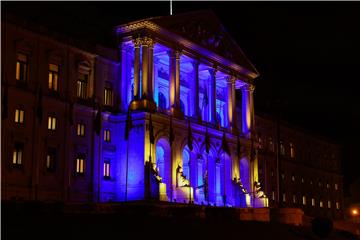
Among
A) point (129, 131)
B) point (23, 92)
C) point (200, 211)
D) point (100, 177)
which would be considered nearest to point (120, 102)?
point (129, 131)

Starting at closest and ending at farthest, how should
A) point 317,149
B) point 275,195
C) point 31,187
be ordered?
point 31,187
point 275,195
point 317,149

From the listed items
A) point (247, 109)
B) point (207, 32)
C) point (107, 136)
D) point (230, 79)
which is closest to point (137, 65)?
point (107, 136)

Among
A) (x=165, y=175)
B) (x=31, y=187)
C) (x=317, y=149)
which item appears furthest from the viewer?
(x=317, y=149)

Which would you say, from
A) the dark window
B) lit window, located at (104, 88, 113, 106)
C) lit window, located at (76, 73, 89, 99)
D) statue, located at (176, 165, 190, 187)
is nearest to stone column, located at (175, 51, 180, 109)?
statue, located at (176, 165, 190, 187)

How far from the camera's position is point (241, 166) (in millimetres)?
67938

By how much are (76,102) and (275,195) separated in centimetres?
4102

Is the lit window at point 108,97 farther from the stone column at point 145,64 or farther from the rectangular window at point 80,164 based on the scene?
the rectangular window at point 80,164

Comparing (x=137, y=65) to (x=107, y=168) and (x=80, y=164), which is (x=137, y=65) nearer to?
(x=107, y=168)

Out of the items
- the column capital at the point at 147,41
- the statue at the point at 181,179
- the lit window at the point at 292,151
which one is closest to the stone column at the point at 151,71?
the column capital at the point at 147,41

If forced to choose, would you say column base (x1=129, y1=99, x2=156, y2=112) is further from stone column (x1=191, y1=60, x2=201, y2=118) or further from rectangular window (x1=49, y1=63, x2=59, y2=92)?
stone column (x1=191, y1=60, x2=201, y2=118)

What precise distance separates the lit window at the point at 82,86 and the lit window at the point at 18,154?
8.03 meters

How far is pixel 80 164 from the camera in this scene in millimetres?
50719

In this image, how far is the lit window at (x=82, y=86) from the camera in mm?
51750

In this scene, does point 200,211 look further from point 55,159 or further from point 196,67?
point 196,67
